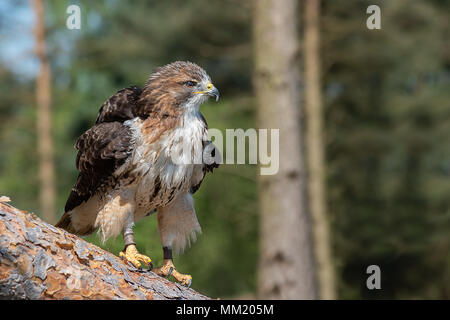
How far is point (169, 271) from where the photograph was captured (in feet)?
14.9

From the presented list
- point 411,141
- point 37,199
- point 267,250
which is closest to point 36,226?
point 267,250

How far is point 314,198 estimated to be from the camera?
39.7 ft

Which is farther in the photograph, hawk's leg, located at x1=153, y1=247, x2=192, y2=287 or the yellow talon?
hawk's leg, located at x1=153, y1=247, x2=192, y2=287

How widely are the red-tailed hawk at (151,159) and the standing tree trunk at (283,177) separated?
3.35 metres

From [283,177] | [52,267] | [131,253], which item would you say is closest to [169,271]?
[131,253]

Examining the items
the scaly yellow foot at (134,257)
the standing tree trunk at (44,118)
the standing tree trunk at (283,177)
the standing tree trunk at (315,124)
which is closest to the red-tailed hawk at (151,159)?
the scaly yellow foot at (134,257)

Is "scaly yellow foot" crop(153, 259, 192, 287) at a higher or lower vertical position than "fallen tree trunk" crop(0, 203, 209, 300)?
lower

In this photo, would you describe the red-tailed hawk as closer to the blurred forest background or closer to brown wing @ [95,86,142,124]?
brown wing @ [95,86,142,124]

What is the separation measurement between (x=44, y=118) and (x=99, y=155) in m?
11.0

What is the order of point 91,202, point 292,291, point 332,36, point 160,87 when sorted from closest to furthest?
point 160,87 → point 91,202 → point 292,291 → point 332,36

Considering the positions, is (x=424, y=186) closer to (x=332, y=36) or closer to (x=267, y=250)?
(x=332, y=36)

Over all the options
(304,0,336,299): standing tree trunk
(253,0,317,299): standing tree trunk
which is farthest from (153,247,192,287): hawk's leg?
(304,0,336,299): standing tree trunk

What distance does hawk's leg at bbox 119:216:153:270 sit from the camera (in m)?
4.14
